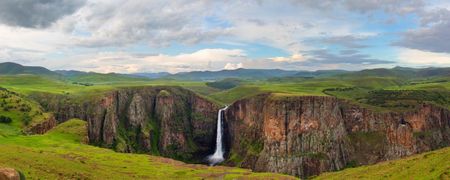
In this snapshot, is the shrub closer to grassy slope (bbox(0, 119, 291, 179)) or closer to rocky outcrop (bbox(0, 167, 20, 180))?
grassy slope (bbox(0, 119, 291, 179))

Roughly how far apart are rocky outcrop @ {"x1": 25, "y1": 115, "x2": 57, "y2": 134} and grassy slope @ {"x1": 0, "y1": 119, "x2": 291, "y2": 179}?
7328 millimetres

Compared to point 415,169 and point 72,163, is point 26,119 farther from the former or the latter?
point 415,169

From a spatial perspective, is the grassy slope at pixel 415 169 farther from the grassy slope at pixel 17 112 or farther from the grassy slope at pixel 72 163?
the grassy slope at pixel 17 112

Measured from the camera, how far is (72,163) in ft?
292

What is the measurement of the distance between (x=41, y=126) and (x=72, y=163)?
267 feet

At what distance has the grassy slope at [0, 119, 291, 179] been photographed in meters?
74.5

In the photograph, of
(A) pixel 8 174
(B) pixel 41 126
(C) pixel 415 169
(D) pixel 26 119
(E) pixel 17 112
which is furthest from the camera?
(E) pixel 17 112

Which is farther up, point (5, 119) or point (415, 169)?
point (5, 119)

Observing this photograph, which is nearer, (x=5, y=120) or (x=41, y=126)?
(x=5, y=120)

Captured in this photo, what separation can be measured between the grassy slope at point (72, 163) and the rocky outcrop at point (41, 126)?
7328mm

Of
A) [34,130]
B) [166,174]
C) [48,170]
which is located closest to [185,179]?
[166,174]

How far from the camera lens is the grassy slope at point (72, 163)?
7450cm

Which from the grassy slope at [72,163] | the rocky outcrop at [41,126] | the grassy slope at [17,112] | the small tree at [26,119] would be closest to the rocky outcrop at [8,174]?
the grassy slope at [72,163]

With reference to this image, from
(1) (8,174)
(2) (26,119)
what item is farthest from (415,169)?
(2) (26,119)
